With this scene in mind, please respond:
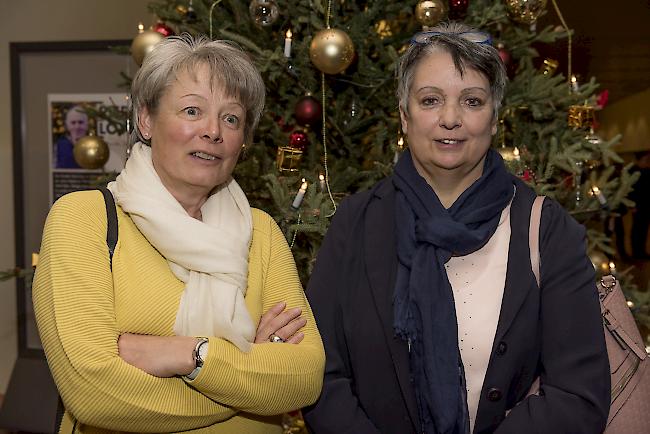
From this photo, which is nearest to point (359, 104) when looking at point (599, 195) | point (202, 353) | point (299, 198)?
point (299, 198)

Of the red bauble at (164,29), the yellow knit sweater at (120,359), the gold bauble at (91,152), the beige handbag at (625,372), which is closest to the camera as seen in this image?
the yellow knit sweater at (120,359)

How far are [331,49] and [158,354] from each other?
173 cm

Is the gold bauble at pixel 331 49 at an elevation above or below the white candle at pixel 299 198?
above

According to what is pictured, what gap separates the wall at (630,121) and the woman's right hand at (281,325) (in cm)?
366

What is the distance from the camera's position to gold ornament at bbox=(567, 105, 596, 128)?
3.34 m

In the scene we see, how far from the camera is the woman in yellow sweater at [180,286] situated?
1619mm

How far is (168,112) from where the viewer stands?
1.86m

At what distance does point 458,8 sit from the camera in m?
3.33

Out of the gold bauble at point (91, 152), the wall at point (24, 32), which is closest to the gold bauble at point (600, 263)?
the gold bauble at point (91, 152)

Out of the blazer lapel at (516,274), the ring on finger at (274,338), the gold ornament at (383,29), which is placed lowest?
the ring on finger at (274,338)

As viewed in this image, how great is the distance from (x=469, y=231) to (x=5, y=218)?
13.4ft

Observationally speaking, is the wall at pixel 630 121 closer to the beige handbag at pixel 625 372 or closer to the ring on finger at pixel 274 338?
the beige handbag at pixel 625 372

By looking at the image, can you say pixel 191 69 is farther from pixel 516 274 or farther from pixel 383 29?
pixel 383 29

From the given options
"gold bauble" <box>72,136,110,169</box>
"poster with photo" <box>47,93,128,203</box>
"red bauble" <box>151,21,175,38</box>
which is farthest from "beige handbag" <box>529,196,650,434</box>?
"poster with photo" <box>47,93,128,203</box>
